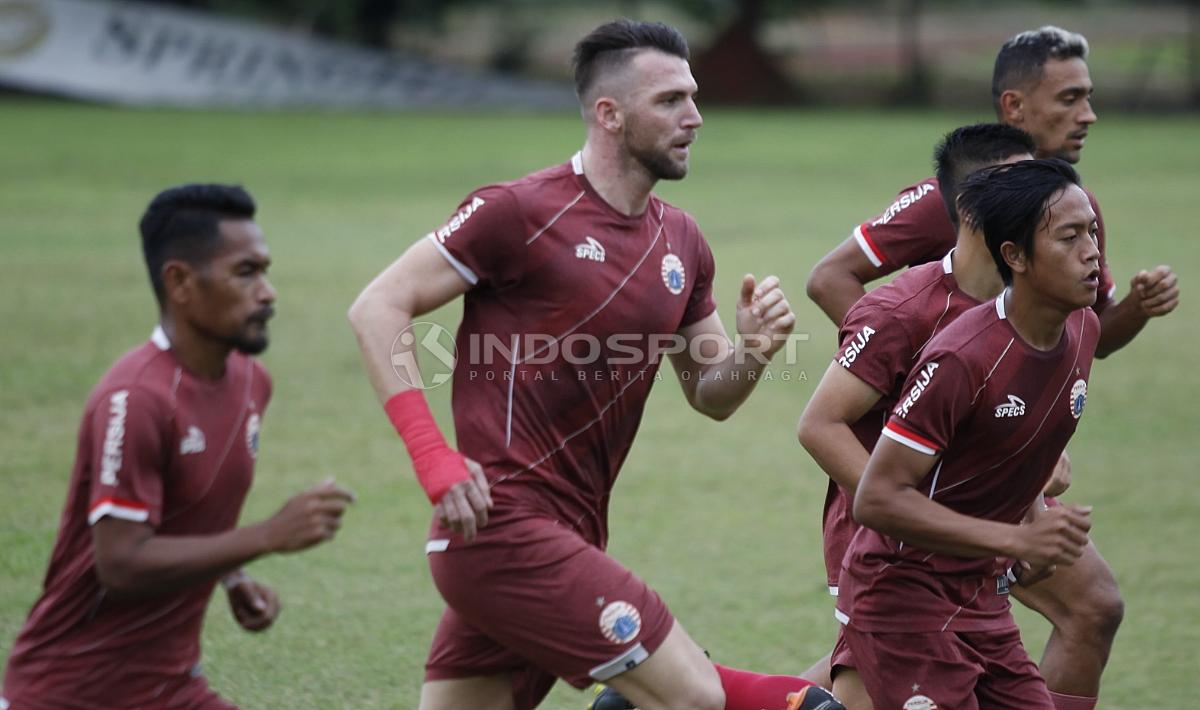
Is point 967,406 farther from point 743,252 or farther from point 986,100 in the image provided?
point 986,100

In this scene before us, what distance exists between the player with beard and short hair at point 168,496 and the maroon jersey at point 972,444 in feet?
5.96

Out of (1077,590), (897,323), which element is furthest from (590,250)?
(1077,590)

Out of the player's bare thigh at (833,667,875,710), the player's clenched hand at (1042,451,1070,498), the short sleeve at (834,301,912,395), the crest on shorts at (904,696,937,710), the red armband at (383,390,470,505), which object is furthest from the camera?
the player's clenched hand at (1042,451,1070,498)

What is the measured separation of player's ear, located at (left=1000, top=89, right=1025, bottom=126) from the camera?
6805mm

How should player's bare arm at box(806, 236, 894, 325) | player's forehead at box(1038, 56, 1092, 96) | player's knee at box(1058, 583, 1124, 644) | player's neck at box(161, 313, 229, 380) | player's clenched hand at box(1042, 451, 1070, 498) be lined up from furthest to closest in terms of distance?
player's forehead at box(1038, 56, 1092, 96)
player's bare arm at box(806, 236, 894, 325)
player's knee at box(1058, 583, 1124, 644)
player's clenched hand at box(1042, 451, 1070, 498)
player's neck at box(161, 313, 229, 380)

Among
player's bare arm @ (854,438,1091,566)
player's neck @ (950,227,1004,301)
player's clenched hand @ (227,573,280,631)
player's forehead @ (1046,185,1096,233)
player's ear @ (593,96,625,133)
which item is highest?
player's ear @ (593,96,625,133)

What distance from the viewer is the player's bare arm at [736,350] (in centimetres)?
537

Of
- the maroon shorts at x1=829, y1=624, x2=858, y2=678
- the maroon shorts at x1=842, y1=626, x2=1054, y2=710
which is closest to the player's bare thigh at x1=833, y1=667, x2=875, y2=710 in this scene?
the maroon shorts at x1=829, y1=624, x2=858, y2=678

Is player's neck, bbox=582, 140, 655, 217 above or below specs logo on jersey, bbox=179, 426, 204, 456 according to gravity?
above

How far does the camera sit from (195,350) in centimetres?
462

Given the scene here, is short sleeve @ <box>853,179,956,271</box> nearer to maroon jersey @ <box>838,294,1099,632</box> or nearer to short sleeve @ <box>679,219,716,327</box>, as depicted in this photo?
short sleeve @ <box>679,219,716,327</box>

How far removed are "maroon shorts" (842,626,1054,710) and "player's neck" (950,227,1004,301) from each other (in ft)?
3.70

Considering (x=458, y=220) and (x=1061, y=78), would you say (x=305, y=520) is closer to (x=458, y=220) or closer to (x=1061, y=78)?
(x=458, y=220)

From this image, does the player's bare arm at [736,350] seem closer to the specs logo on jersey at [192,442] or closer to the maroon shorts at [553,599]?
the maroon shorts at [553,599]
